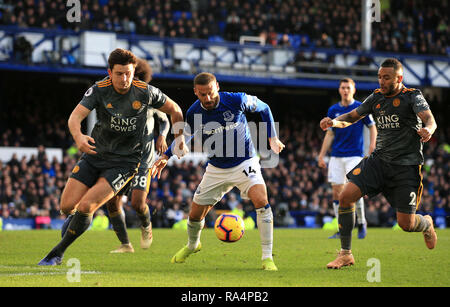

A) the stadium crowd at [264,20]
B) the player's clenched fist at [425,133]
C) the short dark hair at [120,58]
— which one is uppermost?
the stadium crowd at [264,20]

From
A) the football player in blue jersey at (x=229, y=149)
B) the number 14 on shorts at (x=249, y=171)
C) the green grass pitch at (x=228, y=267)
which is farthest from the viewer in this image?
the number 14 on shorts at (x=249, y=171)

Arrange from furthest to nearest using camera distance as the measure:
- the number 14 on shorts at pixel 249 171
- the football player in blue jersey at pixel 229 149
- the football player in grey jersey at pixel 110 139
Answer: the number 14 on shorts at pixel 249 171, the football player in blue jersey at pixel 229 149, the football player in grey jersey at pixel 110 139

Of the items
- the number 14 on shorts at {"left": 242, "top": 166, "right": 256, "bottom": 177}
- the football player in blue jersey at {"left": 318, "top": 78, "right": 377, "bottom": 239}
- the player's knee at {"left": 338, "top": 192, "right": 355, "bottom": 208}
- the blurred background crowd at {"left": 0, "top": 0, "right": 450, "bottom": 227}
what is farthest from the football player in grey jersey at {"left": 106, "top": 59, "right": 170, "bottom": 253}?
the blurred background crowd at {"left": 0, "top": 0, "right": 450, "bottom": 227}

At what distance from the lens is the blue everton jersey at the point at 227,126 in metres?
8.12

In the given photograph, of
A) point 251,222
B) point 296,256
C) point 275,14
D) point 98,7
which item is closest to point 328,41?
point 275,14

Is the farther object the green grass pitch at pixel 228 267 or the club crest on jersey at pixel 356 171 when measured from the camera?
the club crest on jersey at pixel 356 171

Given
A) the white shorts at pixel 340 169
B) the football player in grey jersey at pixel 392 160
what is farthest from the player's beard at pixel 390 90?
the white shorts at pixel 340 169

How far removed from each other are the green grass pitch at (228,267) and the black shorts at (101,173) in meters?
0.96

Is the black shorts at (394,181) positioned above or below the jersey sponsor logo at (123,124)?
below

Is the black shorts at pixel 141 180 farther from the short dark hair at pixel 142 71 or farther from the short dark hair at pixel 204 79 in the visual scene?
the short dark hair at pixel 204 79

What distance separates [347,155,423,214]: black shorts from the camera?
8.20 meters
